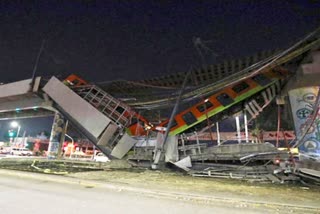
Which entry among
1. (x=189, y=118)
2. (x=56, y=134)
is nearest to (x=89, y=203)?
(x=189, y=118)

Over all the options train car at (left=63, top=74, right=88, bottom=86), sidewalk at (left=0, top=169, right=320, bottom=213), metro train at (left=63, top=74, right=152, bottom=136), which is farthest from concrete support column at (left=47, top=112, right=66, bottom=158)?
sidewalk at (left=0, top=169, right=320, bottom=213)

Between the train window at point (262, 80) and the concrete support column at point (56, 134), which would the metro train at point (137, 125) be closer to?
the train window at point (262, 80)

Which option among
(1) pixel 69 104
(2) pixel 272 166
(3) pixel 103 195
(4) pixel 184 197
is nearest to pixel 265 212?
(4) pixel 184 197

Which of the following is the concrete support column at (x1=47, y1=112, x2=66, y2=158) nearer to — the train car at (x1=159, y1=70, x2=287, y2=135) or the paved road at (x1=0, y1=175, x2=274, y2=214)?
the train car at (x1=159, y1=70, x2=287, y2=135)

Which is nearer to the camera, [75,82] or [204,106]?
[204,106]

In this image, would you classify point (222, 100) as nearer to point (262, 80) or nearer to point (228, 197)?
point (262, 80)

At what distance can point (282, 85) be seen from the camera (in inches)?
523

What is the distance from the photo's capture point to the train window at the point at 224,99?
12949 mm

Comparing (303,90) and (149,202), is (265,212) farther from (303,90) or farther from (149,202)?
(303,90)

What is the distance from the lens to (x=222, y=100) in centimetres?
1310

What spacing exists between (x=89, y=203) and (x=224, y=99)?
10.1 meters

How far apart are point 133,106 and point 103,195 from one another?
926cm

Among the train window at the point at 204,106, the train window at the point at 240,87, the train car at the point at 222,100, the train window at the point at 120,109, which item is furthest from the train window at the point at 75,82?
the train window at the point at 240,87

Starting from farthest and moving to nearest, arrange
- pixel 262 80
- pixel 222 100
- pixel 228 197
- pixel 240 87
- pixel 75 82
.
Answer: pixel 75 82 < pixel 222 100 < pixel 240 87 < pixel 262 80 < pixel 228 197
